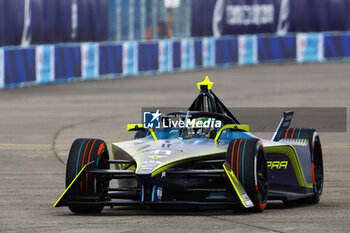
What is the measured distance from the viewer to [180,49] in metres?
43.8

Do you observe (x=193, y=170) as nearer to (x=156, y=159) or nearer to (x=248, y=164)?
(x=156, y=159)

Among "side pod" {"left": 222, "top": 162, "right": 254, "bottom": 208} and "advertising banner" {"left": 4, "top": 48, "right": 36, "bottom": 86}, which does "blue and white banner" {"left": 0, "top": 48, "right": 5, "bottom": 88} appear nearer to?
"advertising banner" {"left": 4, "top": 48, "right": 36, "bottom": 86}

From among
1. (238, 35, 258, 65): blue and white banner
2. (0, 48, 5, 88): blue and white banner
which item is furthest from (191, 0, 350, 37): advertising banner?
(0, 48, 5, 88): blue and white banner

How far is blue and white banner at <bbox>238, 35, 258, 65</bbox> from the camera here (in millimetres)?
47938

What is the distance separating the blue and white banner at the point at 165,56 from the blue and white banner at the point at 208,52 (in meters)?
2.61

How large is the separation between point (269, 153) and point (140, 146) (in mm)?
1359

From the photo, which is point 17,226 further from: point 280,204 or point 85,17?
point 85,17

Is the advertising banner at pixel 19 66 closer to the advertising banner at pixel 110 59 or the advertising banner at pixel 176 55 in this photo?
the advertising banner at pixel 110 59

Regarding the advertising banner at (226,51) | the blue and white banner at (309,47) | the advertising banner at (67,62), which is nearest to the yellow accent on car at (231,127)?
the advertising banner at (67,62)

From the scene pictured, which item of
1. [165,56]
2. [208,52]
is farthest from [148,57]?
[208,52]

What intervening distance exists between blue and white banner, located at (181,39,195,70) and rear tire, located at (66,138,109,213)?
33.8 meters

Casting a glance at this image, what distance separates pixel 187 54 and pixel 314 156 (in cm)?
3298

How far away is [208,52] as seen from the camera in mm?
45688

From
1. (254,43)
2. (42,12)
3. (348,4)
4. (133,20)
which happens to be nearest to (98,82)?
(42,12)
